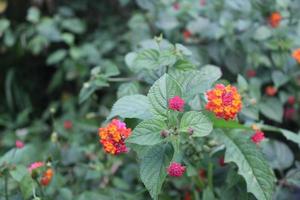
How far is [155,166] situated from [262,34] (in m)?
0.95

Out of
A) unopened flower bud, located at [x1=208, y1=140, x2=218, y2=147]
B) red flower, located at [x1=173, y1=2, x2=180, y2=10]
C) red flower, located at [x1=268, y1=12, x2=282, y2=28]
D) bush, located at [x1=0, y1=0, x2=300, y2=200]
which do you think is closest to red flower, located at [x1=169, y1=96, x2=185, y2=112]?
bush, located at [x1=0, y1=0, x2=300, y2=200]

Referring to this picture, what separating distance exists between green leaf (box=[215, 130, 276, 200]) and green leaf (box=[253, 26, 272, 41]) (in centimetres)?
63

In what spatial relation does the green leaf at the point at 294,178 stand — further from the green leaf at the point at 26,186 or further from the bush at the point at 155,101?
the green leaf at the point at 26,186

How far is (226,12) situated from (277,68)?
0.33m

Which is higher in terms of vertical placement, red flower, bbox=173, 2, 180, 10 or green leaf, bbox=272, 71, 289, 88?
red flower, bbox=173, 2, 180, 10

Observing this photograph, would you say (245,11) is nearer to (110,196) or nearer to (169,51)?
(169,51)

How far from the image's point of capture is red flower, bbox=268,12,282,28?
6.07ft

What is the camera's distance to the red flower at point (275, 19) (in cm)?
185

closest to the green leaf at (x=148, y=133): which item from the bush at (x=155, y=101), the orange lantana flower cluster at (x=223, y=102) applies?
the bush at (x=155, y=101)

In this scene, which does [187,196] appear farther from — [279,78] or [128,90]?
[279,78]

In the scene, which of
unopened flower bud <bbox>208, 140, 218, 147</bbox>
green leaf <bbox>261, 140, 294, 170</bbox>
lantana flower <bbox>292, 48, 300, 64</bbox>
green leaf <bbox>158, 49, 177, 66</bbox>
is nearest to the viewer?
green leaf <bbox>158, 49, 177, 66</bbox>

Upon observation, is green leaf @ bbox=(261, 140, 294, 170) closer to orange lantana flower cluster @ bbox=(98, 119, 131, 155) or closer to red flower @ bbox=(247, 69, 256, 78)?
red flower @ bbox=(247, 69, 256, 78)

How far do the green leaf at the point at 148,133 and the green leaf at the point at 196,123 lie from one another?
5cm

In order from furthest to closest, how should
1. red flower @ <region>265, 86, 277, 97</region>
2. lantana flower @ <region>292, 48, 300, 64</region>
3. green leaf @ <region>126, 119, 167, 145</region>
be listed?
red flower @ <region>265, 86, 277, 97</region>
lantana flower @ <region>292, 48, 300, 64</region>
green leaf @ <region>126, 119, 167, 145</region>
